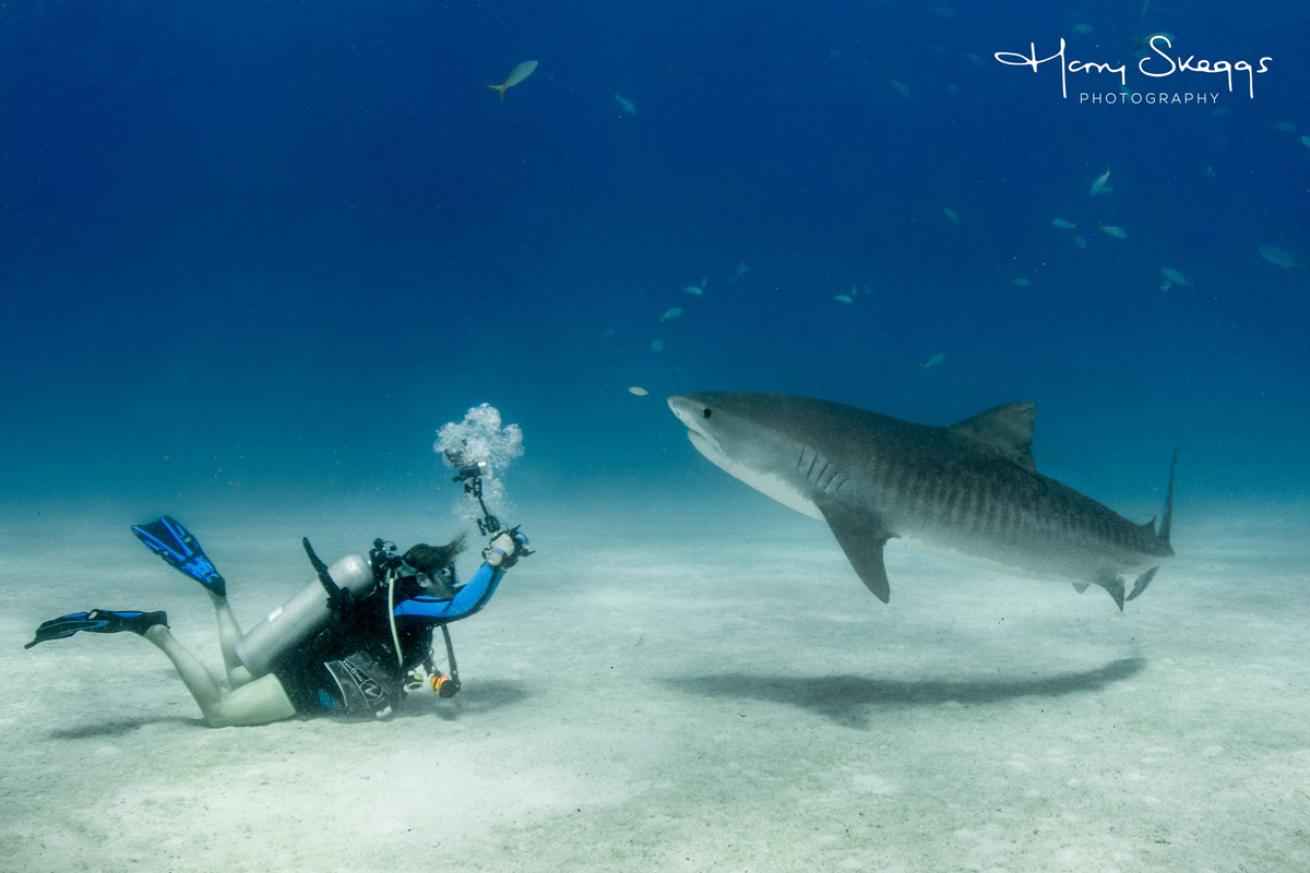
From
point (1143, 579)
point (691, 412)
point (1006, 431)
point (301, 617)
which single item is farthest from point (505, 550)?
point (1143, 579)

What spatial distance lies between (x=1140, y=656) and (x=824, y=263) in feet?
230

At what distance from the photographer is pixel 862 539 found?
4.79 meters

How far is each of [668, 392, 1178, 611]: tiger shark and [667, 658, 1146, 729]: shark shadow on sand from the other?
2.87 feet

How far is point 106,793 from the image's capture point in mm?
3500

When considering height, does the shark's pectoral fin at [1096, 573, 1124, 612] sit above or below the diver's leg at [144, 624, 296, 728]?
above

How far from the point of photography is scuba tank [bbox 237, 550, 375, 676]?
14.9ft

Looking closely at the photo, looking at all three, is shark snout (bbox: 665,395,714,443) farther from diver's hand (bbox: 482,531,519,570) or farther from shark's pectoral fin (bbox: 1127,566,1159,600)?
shark's pectoral fin (bbox: 1127,566,1159,600)

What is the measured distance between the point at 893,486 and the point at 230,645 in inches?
181

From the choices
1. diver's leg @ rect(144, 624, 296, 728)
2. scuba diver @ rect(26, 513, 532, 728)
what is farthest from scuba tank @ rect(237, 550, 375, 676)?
diver's leg @ rect(144, 624, 296, 728)

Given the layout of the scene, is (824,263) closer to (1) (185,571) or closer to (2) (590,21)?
(2) (590,21)

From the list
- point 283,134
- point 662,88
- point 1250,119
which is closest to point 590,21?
point 662,88

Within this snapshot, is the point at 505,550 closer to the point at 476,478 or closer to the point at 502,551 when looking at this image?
the point at 502,551

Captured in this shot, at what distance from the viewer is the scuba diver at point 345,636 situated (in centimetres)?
449

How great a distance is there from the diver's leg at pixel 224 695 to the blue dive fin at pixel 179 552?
1.93 ft
